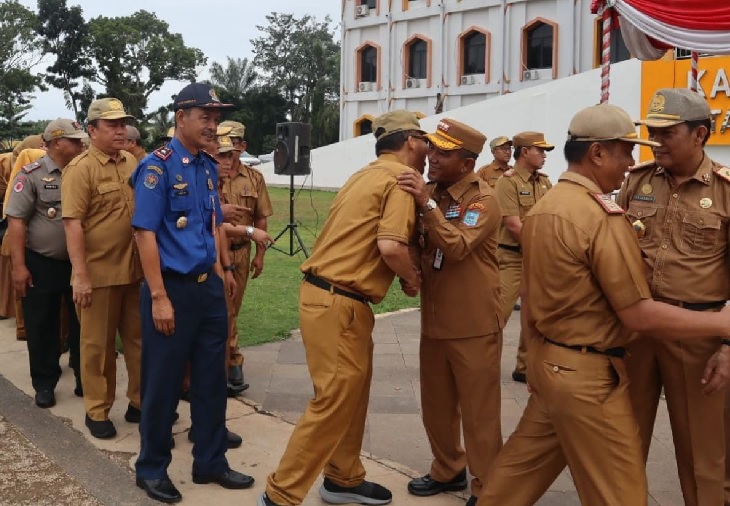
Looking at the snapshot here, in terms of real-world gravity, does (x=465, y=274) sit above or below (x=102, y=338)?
above

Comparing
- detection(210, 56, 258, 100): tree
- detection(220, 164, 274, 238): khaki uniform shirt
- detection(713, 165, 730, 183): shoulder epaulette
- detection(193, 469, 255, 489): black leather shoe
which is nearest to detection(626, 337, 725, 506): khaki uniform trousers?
detection(713, 165, 730, 183): shoulder epaulette

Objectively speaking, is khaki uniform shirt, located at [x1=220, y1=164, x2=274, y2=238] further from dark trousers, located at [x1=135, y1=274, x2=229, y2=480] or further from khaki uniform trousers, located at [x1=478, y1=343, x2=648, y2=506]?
khaki uniform trousers, located at [x1=478, y1=343, x2=648, y2=506]

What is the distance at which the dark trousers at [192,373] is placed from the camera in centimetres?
396

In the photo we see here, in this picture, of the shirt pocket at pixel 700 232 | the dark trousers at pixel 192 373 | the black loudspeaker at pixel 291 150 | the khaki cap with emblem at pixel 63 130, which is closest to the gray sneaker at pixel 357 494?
the dark trousers at pixel 192 373

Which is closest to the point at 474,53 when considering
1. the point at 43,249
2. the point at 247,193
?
the point at 247,193

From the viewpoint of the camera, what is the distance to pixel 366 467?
4379mm

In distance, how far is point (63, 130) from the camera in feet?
17.7

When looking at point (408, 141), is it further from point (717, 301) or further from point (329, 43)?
point (329, 43)

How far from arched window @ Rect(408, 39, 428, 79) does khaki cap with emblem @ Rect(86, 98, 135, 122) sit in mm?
30381

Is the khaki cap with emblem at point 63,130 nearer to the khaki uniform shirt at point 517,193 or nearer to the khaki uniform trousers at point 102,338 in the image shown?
the khaki uniform trousers at point 102,338

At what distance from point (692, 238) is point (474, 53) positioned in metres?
30.6

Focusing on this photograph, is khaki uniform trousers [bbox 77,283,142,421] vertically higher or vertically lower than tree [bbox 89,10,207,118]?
lower

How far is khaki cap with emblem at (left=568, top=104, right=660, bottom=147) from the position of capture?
2.86 metres

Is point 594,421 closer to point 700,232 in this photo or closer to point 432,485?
point 700,232
